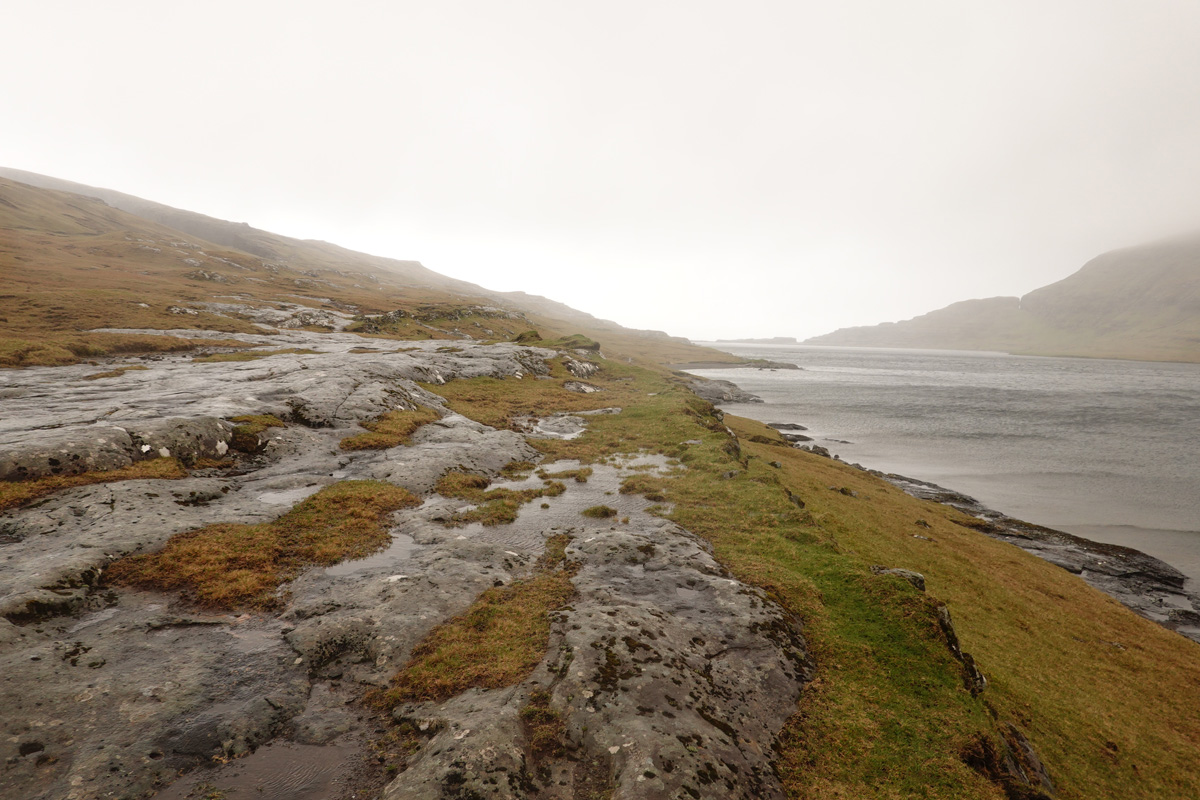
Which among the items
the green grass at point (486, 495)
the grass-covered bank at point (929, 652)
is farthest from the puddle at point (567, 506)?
the grass-covered bank at point (929, 652)

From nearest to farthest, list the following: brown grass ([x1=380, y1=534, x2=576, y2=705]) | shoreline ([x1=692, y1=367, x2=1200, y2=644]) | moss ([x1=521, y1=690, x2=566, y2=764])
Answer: moss ([x1=521, y1=690, x2=566, y2=764])
brown grass ([x1=380, y1=534, x2=576, y2=705])
shoreline ([x1=692, y1=367, x2=1200, y2=644])

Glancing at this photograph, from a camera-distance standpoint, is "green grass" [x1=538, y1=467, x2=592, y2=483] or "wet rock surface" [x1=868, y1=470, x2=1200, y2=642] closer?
"green grass" [x1=538, y1=467, x2=592, y2=483]

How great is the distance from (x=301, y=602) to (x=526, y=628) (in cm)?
667

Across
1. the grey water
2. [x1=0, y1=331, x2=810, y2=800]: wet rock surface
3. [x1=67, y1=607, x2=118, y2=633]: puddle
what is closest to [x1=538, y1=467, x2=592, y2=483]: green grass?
[x1=0, y1=331, x2=810, y2=800]: wet rock surface

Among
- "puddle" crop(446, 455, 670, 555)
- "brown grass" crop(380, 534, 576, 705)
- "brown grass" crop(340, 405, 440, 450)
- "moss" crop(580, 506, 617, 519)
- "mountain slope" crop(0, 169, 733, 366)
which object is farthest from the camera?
"mountain slope" crop(0, 169, 733, 366)

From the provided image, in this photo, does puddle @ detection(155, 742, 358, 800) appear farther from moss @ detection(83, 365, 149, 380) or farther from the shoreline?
the shoreline

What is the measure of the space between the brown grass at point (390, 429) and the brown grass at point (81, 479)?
24.6ft

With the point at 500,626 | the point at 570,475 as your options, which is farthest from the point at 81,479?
the point at 570,475

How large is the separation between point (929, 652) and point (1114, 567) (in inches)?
1263

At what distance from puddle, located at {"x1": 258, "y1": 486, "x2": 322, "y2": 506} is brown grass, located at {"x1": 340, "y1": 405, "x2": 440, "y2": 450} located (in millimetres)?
5402

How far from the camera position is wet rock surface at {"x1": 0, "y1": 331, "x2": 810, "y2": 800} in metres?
8.16

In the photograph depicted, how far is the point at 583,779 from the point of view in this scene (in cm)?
872

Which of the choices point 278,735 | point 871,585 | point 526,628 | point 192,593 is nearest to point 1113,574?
point 871,585

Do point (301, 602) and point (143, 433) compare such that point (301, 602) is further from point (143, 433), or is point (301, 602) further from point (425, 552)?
point (143, 433)
